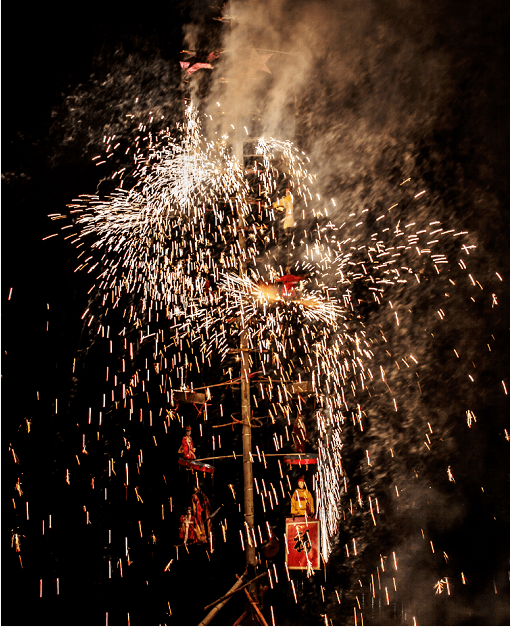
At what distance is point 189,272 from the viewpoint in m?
5.70

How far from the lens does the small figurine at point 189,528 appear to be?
424cm

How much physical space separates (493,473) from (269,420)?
3.21m

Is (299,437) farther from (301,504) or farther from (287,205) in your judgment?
(287,205)

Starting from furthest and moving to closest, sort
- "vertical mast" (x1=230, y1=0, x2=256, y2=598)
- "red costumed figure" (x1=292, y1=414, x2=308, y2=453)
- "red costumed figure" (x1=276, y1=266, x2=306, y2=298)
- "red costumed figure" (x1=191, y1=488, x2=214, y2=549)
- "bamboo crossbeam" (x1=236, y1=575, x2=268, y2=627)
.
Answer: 1. "red costumed figure" (x1=292, y1=414, x2=308, y2=453)
2. "red costumed figure" (x1=191, y1=488, x2=214, y2=549)
3. "red costumed figure" (x1=276, y1=266, x2=306, y2=298)
4. "vertical mast" (x1=230, y1=0, x2=256, y2=598)
5. "bamboo crossbeam" (x1=236, y1=575, x2=268, y2=627)

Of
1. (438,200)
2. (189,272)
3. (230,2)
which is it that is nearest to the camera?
(230,2)

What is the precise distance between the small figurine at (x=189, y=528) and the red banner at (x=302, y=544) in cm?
95

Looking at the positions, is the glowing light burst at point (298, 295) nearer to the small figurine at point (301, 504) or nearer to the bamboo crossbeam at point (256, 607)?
the small figurine at point (301, 504)

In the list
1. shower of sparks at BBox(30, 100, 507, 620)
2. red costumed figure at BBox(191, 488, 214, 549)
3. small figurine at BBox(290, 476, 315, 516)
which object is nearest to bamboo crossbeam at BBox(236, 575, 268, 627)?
red costumed figure at BBox(191, 488, 214, 549)

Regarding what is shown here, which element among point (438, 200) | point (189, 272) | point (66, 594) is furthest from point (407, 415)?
point (66, 594)

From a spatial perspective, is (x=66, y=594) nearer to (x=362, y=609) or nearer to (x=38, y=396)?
(x=38, y=396)

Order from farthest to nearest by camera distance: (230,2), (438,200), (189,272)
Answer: (438,200), (189,272), (230,2)

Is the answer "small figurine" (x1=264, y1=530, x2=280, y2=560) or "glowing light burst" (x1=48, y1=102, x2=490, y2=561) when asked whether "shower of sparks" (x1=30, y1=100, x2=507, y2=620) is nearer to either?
"glowing light burst" (x1=48, y1=102, x2=490, y2=561)

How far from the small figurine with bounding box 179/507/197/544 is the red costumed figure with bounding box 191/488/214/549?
3 cm

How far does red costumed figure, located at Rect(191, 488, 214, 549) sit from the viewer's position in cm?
427
